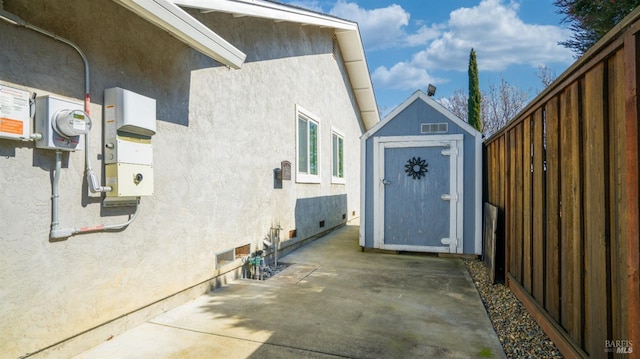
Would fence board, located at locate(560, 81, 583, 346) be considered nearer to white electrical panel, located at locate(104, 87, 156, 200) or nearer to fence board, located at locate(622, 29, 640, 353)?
fence board, located at locate(622, 29, 640, 353)

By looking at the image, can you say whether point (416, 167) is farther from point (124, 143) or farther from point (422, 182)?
point (124, 143)

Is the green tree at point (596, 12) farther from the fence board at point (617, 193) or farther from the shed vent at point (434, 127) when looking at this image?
the fence board at point (617, 193)

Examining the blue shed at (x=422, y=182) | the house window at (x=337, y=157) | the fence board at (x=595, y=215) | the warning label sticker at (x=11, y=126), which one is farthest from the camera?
the house window at (x=337, y=157)

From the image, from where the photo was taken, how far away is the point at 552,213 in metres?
2.61

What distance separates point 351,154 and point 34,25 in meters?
9.04

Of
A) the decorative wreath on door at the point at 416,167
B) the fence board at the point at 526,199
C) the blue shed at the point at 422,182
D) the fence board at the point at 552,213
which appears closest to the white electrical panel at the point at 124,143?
the fence board at the point at 552,213

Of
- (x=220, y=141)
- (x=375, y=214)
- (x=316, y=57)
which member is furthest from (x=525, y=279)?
(x=316, y=57)

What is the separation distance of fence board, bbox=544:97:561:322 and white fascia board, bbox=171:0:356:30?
→ 3.16m

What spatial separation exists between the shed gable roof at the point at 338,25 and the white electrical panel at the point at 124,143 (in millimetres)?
993

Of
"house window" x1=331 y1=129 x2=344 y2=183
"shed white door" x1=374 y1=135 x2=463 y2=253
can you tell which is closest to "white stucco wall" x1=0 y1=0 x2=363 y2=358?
"shed white door" x1=374 y1=135 x2=463 y2=253

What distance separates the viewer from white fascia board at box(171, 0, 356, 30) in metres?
3.35

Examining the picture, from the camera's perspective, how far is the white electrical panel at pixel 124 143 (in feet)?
8.95

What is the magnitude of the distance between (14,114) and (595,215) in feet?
11.3

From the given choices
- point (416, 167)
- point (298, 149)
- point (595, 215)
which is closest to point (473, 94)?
point (416, 167)
